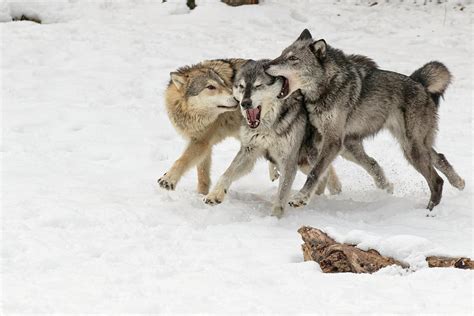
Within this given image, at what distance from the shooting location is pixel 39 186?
7141 millimetres

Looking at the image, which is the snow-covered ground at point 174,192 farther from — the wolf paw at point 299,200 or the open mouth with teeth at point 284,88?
the open mouth with teeth at point 284,88

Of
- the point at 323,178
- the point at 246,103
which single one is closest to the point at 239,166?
the point at 246,103

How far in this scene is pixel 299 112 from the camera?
7.15 m

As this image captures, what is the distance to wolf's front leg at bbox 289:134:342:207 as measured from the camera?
6859 millimetres

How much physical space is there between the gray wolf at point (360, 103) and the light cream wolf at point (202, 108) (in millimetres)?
644

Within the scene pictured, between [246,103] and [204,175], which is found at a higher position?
[246,103]

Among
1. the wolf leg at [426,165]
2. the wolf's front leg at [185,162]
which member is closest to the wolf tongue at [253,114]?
the wolf's front leg at [185,162]

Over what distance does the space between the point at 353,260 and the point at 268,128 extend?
2.46m

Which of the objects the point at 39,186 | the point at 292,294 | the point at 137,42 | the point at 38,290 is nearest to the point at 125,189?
the point at 39,186

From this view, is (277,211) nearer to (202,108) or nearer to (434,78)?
(202,108)

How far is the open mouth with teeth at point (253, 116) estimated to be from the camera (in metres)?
6.92

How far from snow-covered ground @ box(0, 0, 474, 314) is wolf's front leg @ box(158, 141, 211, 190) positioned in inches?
9.4

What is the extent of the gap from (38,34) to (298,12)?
612 cm

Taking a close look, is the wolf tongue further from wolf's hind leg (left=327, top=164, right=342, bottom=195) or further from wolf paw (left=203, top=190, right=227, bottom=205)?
wolf's hind leg (left=327, top=164, right=342, bottom=195)
